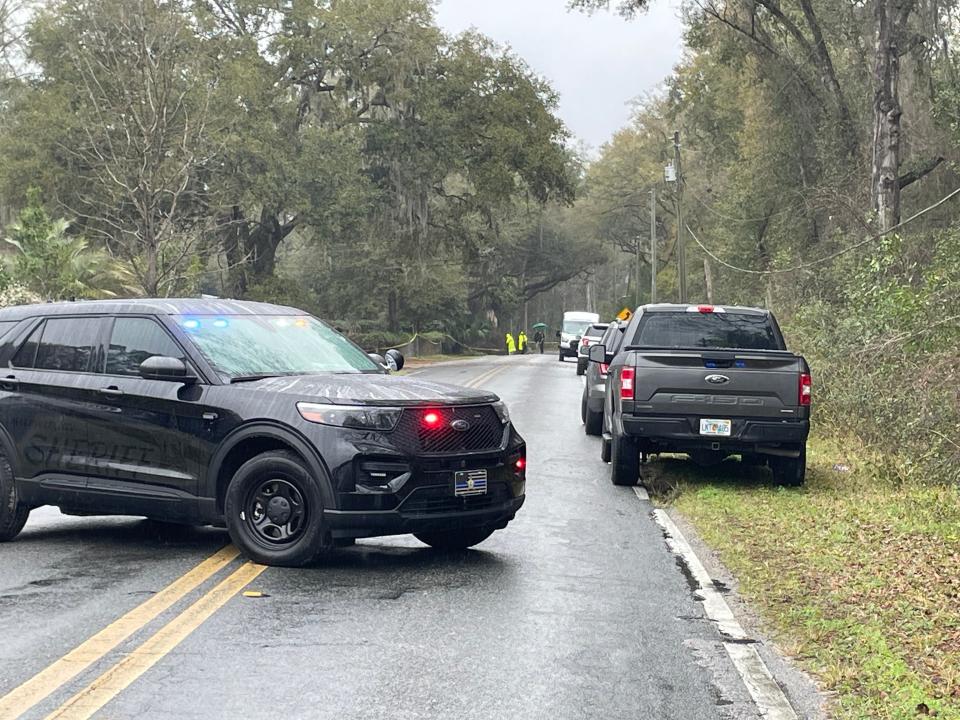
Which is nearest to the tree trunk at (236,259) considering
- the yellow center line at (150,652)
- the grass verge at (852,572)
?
the grass verge at (852,572)

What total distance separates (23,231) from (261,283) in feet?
50.5

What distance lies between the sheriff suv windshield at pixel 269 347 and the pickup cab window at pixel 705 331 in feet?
15.8

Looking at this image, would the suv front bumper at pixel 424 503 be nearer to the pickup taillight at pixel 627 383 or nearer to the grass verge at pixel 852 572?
the grass verge at pixel 852 572

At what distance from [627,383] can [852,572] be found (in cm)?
405

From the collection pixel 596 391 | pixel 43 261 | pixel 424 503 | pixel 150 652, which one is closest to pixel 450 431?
pixel 424 503

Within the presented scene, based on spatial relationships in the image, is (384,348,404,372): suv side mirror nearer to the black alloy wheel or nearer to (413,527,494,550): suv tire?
(413,527,494,550): suv tire

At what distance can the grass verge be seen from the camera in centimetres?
550

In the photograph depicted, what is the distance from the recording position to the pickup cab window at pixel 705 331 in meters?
12.9

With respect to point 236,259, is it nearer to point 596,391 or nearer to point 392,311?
point 392,311

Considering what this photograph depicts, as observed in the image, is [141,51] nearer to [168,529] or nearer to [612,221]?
[168,529]

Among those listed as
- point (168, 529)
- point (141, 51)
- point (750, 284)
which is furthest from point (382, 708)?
point (750, 284)

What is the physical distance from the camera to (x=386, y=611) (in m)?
6.48

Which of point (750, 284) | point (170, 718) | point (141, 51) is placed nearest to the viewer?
point (170, 718)

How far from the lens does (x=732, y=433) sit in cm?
1134
